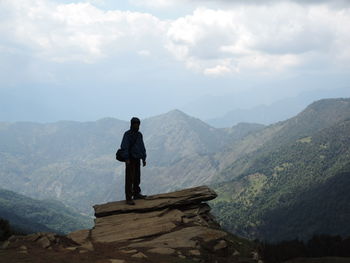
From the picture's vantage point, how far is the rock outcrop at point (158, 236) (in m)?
17.8

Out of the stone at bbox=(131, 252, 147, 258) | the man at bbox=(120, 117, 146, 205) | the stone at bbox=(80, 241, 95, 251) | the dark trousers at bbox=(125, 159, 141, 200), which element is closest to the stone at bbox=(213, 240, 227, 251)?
the stone at bbox=(131, 252, 147, 258)

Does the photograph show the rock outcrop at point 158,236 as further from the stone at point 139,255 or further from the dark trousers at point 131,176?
the dark trousers at point 131,176

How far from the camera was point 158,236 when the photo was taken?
21.1 m

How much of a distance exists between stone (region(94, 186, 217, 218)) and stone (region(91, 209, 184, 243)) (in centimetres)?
51

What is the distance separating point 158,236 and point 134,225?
2235 millimetres

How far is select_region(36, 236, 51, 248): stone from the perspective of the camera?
18938 mm

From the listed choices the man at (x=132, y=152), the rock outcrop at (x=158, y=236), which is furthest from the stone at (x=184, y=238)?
the man at (x=132, y=152)

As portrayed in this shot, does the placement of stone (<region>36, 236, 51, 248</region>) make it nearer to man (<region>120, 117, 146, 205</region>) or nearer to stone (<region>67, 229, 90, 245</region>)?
stone (<region>67, 229, 90, 245</region>)

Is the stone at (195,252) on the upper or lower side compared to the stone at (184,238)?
lower

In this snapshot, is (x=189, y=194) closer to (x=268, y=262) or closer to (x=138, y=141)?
(x=138, y=141)

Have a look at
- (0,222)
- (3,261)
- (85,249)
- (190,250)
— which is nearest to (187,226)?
(190,250)

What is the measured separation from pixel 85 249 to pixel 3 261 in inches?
156

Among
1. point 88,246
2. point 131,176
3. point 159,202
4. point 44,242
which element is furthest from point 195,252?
point 131,176

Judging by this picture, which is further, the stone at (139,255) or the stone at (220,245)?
the stone at (220,245)
